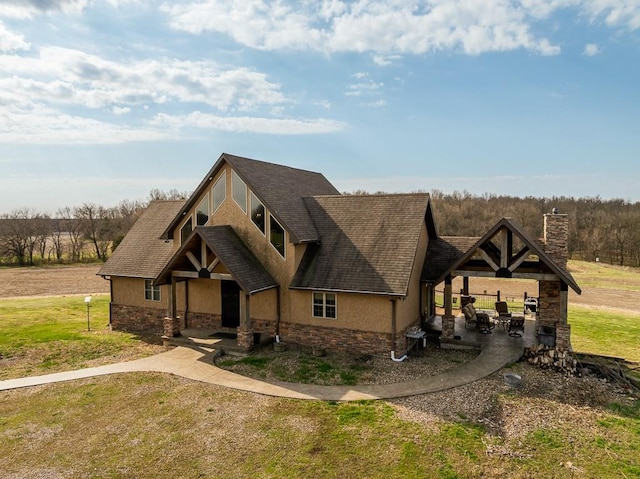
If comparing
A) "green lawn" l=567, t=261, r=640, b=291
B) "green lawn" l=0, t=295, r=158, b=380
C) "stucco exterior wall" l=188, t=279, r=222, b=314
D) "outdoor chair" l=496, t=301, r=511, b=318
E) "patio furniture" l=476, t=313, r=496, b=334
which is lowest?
"green lawn" l=0, t=295, r=158, b=380

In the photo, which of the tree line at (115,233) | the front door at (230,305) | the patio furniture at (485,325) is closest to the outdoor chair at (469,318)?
the patio furniture at (485,325)

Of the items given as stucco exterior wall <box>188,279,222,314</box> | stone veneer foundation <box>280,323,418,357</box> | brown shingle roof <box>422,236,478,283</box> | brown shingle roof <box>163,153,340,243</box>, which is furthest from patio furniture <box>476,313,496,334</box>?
stucco exterior wall <box>188,279,222,314</box>

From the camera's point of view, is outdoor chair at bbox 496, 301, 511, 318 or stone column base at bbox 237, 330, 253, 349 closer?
stone column base at bbox 237, 330, 253, 349

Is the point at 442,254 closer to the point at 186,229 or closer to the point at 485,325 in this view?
the point at 485,325

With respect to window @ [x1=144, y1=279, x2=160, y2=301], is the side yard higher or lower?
lower

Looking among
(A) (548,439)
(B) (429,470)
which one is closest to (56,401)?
(B) (429,470)

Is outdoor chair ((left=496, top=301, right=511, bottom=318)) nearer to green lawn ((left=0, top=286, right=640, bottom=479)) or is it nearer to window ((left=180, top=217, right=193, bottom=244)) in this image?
green lawn ((left=0, top=286, right=640, bottom=479))

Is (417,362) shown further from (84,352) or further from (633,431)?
(84,352)
